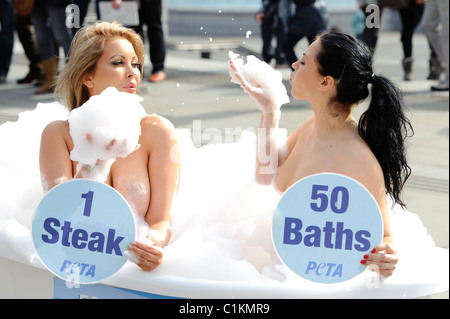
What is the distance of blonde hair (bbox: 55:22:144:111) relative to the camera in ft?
6.95

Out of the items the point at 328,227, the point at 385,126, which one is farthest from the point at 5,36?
the point at 328,227

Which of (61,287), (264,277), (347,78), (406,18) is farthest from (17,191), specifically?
(406,18)

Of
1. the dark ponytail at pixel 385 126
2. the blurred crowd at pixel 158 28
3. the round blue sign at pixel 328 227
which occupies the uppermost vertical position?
the dark ponytail at pixel 385 126

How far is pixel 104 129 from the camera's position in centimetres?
178

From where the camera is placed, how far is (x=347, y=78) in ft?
6.16

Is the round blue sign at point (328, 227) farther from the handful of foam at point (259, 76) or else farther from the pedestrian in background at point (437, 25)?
the pedestrian in background at point (437, 25)

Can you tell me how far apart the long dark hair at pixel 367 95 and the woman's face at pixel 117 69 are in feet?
1.71

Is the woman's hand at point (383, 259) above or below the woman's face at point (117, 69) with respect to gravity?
below

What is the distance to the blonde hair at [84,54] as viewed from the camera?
6.95 feet

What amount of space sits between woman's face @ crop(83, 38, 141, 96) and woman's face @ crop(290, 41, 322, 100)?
1.47 feet

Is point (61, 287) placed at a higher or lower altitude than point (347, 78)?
lower

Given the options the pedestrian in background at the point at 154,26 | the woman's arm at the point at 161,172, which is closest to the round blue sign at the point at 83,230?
the woman's arm at the point at 161,172
